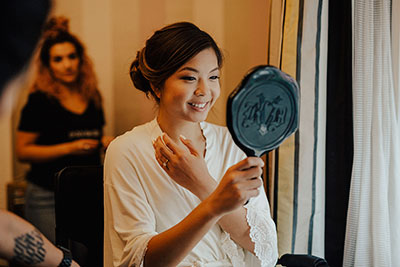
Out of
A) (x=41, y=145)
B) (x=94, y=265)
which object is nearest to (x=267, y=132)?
(x=94, y=265)

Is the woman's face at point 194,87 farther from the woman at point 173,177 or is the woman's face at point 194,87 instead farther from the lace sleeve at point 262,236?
the lace sleeve at point 262,236

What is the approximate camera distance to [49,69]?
2.61 meters

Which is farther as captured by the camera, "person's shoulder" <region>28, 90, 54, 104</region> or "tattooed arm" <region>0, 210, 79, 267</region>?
"person's shoulder" <region>28, 90, 54, 104</region>

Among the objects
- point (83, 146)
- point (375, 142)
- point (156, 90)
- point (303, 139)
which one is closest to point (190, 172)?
point (156, 90)

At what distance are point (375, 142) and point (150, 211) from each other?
32.8 inches

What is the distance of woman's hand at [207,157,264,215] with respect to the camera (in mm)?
1091

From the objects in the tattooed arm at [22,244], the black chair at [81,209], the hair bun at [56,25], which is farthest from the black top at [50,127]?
the tattooed arm at [22,244]

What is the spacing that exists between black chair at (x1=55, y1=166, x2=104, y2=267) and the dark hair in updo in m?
0.38

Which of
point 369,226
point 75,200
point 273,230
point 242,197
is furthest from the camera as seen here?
point 369,226

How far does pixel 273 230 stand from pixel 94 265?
62 cm

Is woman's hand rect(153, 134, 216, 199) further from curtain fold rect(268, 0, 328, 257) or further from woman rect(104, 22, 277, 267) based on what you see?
curtain fold rect(268, 0, 328, 257)

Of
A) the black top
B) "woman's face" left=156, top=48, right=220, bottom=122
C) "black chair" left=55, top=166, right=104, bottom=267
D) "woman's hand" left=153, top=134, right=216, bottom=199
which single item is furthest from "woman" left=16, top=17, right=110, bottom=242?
"woman's hand" left=153, top=134, right=216, bottom=199

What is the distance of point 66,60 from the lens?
2635mm

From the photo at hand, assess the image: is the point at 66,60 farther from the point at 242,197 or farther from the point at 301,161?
the point at 242,197
